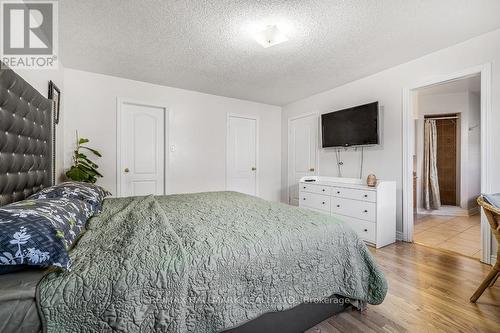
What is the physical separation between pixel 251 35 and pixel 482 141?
2658 mm

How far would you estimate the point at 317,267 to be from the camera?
1.31 metres

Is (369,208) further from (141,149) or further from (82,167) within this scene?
(82,167)

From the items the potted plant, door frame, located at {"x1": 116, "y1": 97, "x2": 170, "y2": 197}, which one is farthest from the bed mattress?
door frame, located at {"x1": 116, "y1": 97, "x2": 170, "y2": 197}

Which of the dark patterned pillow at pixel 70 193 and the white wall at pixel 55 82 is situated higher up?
the white wall at pixel 55 82

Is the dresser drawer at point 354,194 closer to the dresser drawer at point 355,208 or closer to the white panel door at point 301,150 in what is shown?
the dresser drawer at point 355,208

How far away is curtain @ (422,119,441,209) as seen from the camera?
4688 millimetres

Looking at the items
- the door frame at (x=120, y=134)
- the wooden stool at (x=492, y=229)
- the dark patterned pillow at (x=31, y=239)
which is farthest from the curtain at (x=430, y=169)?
the dark patterned pillow at (x=31, y=239)

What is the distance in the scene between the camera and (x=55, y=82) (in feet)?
8.68

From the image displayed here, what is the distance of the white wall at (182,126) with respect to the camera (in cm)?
311

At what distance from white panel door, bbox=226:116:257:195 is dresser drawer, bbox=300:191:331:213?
1.23 metres

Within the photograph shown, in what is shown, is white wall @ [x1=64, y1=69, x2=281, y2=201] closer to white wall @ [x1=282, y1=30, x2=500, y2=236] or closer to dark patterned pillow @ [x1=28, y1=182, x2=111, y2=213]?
white wall @ [x1=282, y1=30, x2=500, y2=236]

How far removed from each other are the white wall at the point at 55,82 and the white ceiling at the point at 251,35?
0.86 ft

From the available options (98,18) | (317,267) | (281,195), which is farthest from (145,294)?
(281,195)

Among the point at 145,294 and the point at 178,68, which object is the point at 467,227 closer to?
the point at 145,294
